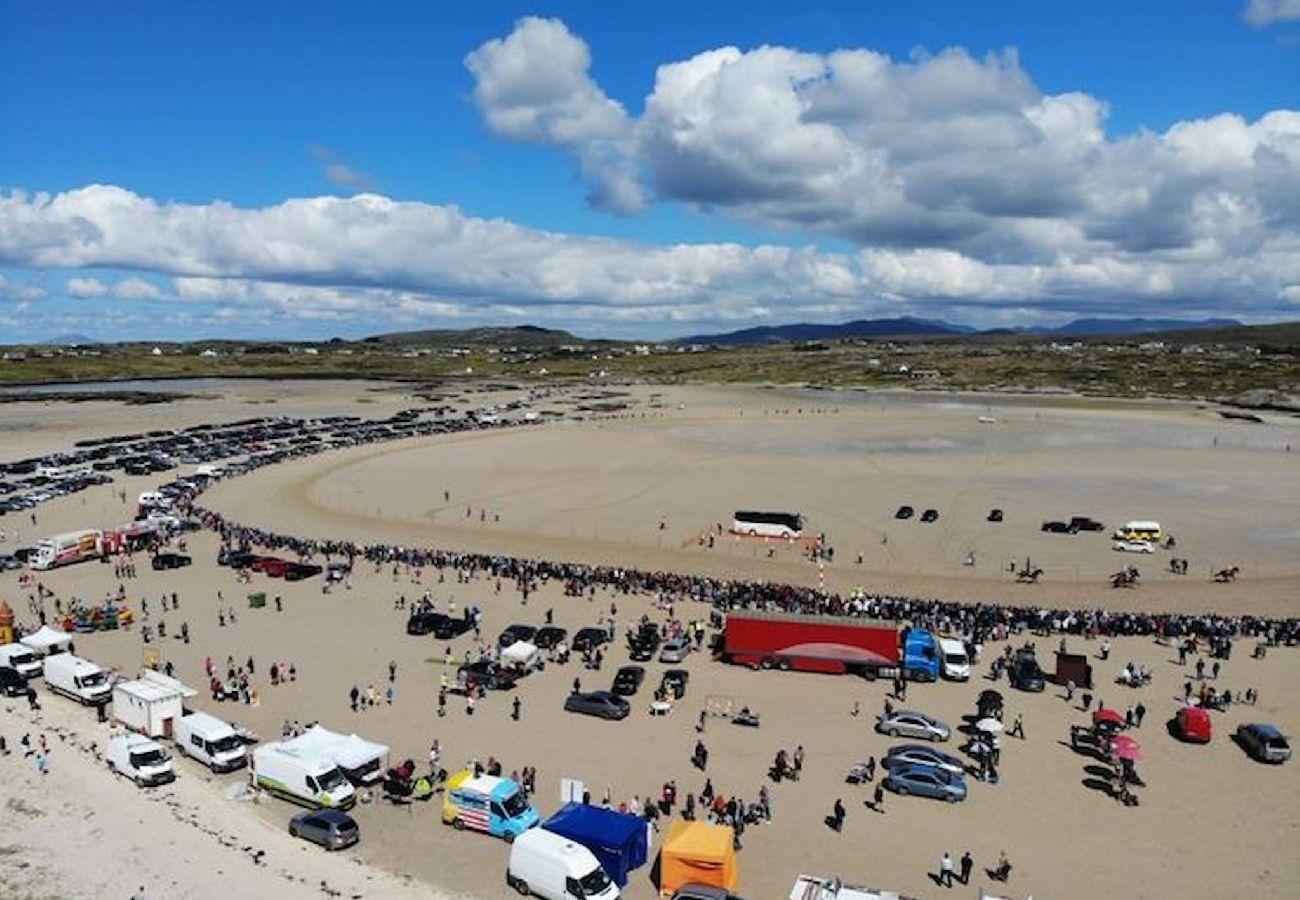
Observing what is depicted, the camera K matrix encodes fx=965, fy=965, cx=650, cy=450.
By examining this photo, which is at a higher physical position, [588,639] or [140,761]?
[140,761]

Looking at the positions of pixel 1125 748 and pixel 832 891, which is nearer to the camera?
pixel 832 891

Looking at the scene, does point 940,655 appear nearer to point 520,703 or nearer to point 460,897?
point 520,703

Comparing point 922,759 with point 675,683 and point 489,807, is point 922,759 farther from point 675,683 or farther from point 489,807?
point 489,807

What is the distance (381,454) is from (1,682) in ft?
195

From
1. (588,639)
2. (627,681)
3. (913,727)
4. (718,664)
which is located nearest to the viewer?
(913,727)

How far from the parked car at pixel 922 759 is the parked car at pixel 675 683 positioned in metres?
7.66

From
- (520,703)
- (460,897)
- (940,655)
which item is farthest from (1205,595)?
(460,897)

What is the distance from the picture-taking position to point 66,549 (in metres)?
49.6

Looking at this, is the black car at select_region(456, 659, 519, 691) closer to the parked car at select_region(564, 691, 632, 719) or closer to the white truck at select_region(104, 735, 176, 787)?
the parked car at select_region(564, 691, 632, 719)

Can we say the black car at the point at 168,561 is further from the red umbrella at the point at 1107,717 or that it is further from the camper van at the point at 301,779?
the red umbrella at the point at 1107,717

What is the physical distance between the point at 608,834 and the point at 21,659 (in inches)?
949

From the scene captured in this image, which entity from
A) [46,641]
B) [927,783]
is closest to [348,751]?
[927,783]

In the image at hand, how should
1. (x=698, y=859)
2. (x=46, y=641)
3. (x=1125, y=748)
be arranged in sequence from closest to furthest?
(x=698, y=859) < (x=1125, y=748) < (x=46, y=641)

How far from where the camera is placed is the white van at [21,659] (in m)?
33.0
